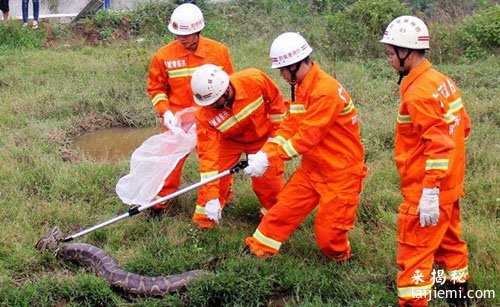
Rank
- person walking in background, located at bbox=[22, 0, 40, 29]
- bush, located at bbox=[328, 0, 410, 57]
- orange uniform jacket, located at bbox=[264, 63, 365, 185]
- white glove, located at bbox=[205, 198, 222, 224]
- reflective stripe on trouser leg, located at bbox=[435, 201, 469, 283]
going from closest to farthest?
reflective stripe on trouser leg, located at bbox=[435, 201, 469, 283]
orange uniform jacket, located at bbox=[264, 63, 365, 185]
white glove, located at bbox=[205, 198, 222, 224]
bush, located at bbox=[328, 0, 410, 57]
person walking in background, located at bbox=[22, 0, 40, 29]

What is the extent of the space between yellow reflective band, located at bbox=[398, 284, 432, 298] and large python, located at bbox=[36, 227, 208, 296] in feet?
4.64

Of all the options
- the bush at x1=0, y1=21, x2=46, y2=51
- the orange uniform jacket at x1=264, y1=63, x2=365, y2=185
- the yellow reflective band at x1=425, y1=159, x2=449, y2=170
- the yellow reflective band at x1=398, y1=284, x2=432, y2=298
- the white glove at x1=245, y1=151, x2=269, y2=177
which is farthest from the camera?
the bush at x1=0, y1=21, x2=46, y2=51

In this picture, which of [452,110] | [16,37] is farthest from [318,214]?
[16,37]

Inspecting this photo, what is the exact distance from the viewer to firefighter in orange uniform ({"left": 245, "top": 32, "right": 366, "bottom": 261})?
464cm

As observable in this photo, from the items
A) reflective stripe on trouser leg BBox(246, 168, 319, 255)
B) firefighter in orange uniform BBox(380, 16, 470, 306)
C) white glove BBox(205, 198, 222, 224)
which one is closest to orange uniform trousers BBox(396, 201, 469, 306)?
firefighter in orange uniform BBox(380, 16, 470, 306)

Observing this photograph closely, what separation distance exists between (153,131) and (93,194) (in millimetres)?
2320

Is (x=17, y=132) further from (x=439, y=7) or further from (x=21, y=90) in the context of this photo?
(x=439, y=7)

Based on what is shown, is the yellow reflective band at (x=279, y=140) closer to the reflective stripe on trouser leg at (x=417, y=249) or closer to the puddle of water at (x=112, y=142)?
the reflective stripe on trouser leg at (x=417, y=249)

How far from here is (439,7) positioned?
43.2 ft

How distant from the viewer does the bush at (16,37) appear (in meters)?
12.1

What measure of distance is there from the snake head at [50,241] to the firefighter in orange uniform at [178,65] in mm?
972

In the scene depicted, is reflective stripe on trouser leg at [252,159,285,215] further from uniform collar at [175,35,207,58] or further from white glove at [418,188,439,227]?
white glove at [418,188,439,227]

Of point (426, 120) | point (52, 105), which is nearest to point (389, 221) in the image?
point (426, 120)

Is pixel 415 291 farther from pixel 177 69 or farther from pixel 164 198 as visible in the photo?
pixel 177 69
